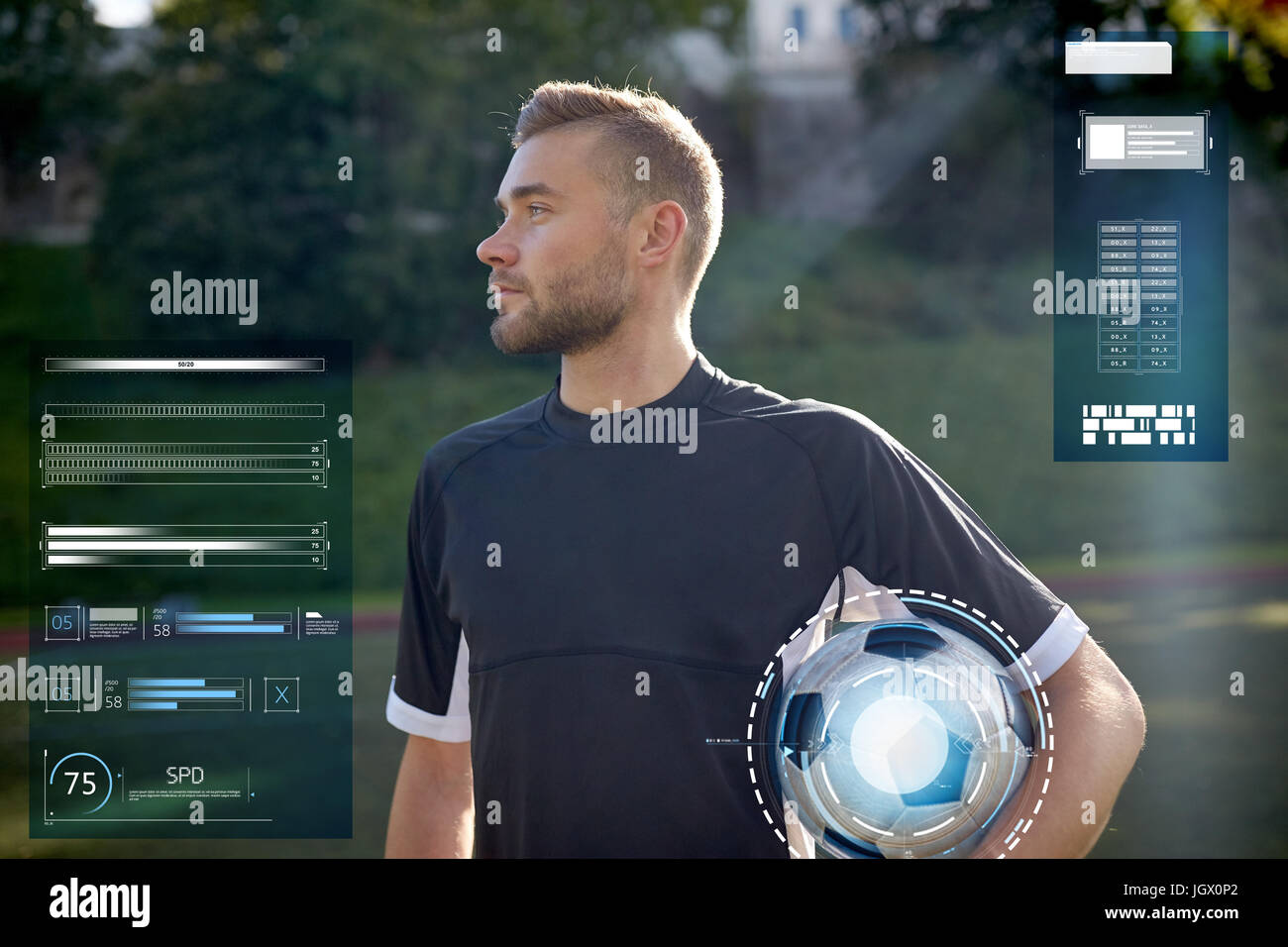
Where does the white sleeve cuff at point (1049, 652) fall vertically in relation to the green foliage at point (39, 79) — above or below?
below

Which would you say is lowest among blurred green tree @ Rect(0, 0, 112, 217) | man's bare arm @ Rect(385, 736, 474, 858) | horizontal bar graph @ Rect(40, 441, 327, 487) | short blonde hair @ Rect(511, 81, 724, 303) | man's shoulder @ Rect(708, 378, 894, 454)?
man's bare arm @ Rect(385, 736, 474, 858)

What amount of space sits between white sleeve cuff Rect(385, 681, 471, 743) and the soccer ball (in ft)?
2.51

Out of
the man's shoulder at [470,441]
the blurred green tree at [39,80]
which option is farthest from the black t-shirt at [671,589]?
the blurred green tree at [39,80]

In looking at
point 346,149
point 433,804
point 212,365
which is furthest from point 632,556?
point 346,149

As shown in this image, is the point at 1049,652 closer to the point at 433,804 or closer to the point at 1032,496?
the point at 433,804

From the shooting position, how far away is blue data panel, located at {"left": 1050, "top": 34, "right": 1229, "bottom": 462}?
2.44 m

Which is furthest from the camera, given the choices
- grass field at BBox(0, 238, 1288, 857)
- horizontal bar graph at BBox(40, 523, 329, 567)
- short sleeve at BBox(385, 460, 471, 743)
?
grass field at BBox(0, 238, 1288, 857)

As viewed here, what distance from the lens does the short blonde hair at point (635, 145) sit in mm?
2500

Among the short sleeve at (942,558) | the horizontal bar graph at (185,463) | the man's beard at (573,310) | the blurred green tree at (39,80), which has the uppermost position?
the blurred green tree at (39,80)

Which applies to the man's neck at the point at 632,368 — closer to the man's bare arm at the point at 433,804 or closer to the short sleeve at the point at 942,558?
the short sleeve at the point at 942,558

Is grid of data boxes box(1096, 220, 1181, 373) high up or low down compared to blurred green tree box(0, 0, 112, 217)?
down

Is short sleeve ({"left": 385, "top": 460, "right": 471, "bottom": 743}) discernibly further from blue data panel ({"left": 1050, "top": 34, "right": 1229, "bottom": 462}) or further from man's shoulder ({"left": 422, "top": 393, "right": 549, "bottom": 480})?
blue data panel ({"left": 1050, "top": 34, "right": 1229, "bottom": 462})

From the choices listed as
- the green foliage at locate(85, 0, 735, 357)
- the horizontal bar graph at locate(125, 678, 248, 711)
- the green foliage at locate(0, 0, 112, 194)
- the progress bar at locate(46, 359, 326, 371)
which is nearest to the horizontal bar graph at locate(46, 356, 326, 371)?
the progress bar at locate(46, 359, 326, 371)
